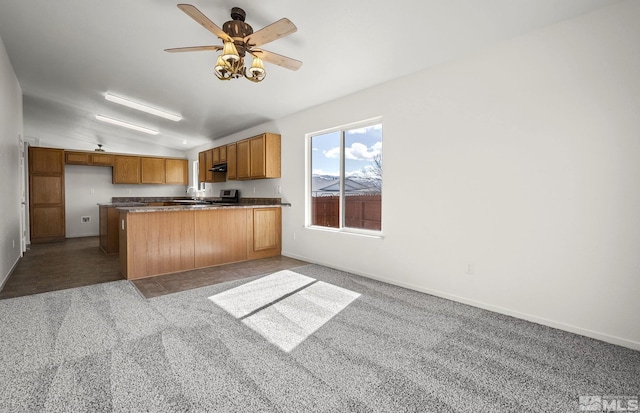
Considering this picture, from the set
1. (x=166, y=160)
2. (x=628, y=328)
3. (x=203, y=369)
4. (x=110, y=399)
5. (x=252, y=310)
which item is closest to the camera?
(x=110, y=399)

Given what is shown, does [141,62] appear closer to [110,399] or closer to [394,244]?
[110,399]

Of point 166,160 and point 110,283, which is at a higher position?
point 166,160

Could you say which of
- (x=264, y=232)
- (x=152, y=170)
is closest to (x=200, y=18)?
(x=264, y=232)

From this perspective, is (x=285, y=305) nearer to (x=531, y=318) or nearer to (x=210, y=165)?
(x=531, y=318)

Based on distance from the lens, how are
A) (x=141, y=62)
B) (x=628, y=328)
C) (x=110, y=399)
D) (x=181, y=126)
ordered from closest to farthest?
1. (x=110, y=399)
2. (x=628, y=328)
3. (x=141, y=62)
4. (x=181, y=126)

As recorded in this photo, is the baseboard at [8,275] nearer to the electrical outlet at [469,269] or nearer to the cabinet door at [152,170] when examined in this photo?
the cabinet door at [152,170]

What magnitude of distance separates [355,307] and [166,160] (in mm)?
7974

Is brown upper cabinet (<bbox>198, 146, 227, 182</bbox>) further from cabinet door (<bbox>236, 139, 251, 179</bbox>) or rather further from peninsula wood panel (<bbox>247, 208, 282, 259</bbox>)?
peninsula wood panel (<bbox>247, 208, 282, 259</bbox>)

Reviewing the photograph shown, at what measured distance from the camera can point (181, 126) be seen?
6.34 m

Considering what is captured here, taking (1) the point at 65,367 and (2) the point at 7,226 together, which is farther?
(2) the point at 7,226

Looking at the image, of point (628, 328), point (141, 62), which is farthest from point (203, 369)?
point (141, 62)

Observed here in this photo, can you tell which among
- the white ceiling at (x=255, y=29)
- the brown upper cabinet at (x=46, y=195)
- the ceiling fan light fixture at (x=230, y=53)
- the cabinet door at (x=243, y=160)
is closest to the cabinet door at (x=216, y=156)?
the cabinet door at (x=243, y=160)

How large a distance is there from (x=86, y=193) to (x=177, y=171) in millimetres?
2310

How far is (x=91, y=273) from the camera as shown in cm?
399
